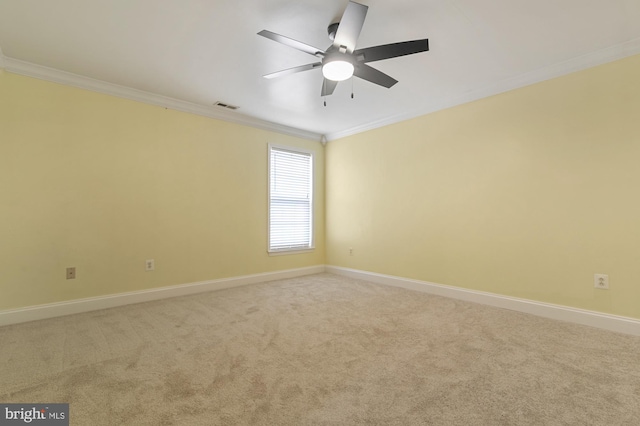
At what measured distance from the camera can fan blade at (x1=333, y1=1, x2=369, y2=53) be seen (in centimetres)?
178

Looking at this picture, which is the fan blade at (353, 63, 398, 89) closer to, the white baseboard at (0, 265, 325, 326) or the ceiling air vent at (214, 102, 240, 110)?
the ceiling air vent at (214, 102, 240, 110)

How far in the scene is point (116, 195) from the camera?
10.9ft

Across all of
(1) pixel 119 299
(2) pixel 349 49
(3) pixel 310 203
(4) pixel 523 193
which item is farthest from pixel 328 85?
(1) pixel 119 299

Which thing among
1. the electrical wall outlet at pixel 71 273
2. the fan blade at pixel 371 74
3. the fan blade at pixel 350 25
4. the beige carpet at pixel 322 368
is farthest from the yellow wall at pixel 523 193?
the electrical wall outlet at pixel 71 273

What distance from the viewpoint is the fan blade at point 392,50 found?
196 centimetres

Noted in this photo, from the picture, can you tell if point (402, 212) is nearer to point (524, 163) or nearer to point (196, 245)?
point (524, 163)

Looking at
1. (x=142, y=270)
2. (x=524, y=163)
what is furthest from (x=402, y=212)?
(x=142, y=270)

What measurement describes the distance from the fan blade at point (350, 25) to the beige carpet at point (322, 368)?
2.15 metres

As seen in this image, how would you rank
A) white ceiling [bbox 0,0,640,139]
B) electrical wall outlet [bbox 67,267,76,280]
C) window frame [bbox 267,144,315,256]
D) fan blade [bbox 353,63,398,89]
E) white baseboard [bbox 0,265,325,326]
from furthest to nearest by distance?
window frame [bbox 267,144,315,256] < electrical wall outlet [bbox 67,267,76,280] < white baseboard [bbox 0,265,325,326] < fan blade [bbox 353,63,398,89] < white ceiling [bbox 0,0,640,139]

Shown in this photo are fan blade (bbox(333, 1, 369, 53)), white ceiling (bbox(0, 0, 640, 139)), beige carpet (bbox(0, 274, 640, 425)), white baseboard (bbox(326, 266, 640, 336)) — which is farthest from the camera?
white baseboard (bbox(326, 266, 640, 336))

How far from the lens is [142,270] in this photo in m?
3.48

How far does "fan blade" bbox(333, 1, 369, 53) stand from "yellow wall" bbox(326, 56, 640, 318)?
85.7 inches

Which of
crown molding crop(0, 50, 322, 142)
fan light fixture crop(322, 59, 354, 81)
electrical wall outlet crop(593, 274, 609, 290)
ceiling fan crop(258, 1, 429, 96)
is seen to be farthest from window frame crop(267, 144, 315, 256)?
electrical wall outlet crop(593, 274, 609, 290)

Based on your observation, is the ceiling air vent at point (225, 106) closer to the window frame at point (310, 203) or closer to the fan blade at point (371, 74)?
the window frame at point (310, 203)
